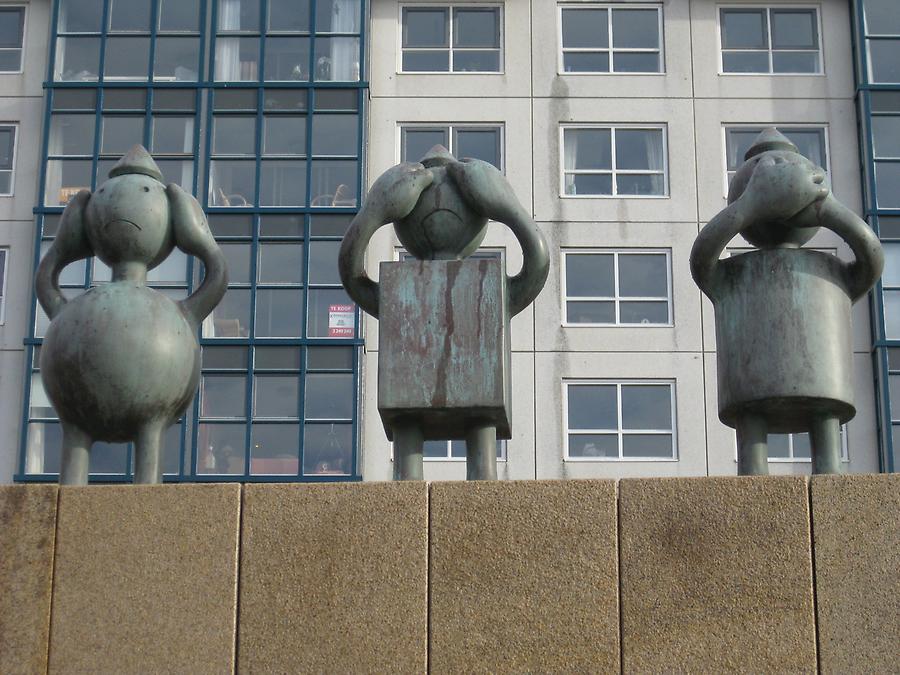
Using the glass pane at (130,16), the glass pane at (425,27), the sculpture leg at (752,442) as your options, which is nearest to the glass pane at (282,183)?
the glass pane at (425,27)

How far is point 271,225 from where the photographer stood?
37812 mm

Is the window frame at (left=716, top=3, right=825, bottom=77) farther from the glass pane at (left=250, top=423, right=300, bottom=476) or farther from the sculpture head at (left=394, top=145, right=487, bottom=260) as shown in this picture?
the sculpture head at (left=394, top=145, right=487, bottom=260)

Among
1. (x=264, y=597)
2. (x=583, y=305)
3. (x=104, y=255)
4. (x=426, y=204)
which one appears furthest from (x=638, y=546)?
(x=583, y=305)

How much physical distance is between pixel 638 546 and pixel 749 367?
196cm

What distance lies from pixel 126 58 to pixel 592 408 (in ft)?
41.5

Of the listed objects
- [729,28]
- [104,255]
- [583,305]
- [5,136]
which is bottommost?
[104,255]

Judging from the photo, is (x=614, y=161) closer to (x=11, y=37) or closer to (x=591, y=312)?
(x=591, y=312)

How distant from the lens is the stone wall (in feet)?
32.9

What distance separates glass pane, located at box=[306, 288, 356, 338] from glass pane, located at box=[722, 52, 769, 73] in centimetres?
991

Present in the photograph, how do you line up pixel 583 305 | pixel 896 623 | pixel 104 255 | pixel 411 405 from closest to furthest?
pixel 896 623
pixel 411 405
pixel 104 255
pixel 583 305

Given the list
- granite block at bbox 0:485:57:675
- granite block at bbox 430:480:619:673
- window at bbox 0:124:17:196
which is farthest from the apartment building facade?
granite block at bbox 430:480:619:673

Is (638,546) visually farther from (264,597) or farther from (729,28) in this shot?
(729,28)

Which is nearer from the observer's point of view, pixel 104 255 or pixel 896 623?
pixel 896 623

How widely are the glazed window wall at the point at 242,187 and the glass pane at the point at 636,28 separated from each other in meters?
5.68
